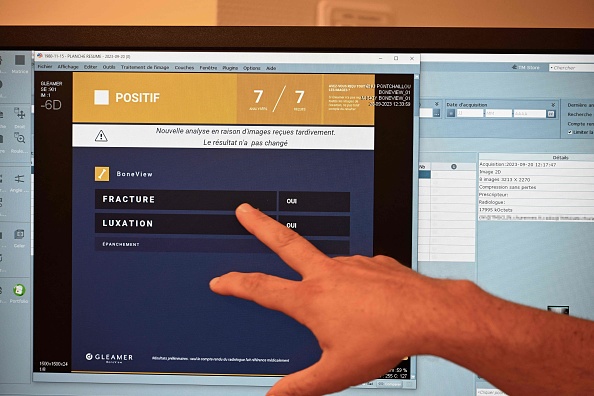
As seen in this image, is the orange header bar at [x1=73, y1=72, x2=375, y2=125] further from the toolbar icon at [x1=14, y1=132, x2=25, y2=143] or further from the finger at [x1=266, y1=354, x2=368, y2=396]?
the finger at [x1=266, y1=354, x2=368, y2=396]

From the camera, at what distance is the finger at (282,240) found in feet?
1.83

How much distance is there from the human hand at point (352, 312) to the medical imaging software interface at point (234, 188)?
0.12m

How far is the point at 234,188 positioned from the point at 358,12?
0.43 m

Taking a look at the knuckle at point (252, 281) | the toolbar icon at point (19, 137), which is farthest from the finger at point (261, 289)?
the toolbar icon at point (19, 137)

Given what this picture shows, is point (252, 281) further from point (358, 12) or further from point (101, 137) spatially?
point (358, 12)

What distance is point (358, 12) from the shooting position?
92 centimetres

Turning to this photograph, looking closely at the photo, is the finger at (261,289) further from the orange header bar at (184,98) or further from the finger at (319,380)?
the orange header bar at (184,98)

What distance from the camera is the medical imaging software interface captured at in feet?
2.13

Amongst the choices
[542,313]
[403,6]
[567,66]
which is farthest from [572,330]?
[403,6]

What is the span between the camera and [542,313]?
0.52 m

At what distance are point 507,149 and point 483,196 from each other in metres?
0.06

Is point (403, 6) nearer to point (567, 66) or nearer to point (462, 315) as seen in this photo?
point (567, 66)

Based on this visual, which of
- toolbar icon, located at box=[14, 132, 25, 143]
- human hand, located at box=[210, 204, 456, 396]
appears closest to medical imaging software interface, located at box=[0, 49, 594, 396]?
toolbar icon, located at box=[14, 132, 25, 143]

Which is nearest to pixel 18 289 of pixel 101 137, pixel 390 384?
pixel 101 137
